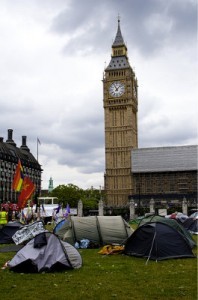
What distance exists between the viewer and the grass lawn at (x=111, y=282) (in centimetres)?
902

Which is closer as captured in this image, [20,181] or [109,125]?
[20,181]

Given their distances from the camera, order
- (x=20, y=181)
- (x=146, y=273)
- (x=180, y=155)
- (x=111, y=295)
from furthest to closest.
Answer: (x=180, y=155) < (x=20, y=181) < (x=146, y=273) < (x=111, y=295)

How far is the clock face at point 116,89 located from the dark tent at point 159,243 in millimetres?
78354

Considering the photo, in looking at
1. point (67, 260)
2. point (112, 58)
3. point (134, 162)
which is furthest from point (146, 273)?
point (112, 58)

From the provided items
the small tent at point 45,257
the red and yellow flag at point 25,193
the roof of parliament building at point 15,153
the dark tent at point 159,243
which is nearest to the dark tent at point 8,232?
the red and yellow flag at point 25,193

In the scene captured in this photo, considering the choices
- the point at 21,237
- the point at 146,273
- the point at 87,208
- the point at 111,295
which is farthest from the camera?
the point at 87,208

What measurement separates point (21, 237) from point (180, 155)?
250ft

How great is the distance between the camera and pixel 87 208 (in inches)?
3147

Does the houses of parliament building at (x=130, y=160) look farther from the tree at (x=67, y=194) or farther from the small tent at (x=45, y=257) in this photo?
the small tent at (x=45, y=257)

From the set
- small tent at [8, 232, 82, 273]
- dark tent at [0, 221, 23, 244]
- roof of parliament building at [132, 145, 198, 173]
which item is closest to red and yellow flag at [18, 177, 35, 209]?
dark tent at [0, 221, 23, 244]

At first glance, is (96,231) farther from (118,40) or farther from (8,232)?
(118,40)

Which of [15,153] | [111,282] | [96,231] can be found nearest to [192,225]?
[96,231]

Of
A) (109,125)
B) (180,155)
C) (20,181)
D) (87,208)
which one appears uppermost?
(109,125)

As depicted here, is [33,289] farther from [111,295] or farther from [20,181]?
[20,181]
